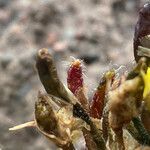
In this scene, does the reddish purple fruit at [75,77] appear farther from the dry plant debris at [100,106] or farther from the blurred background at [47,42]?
the blurred background at [47,42]

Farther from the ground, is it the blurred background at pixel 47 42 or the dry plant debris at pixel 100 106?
the dry plant debris at pixel 100 106

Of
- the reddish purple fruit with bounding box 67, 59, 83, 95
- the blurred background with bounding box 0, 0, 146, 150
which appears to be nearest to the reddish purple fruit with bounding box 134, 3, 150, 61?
A: the reddish purple fruit with bounding box 67, 59, 83, 95

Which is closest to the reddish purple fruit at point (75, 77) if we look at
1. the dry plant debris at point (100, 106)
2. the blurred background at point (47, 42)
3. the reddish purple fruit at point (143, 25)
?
the dry plant debris at point (100, 106)

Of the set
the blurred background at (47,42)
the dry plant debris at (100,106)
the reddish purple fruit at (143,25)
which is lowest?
the blurred background at (47,42)

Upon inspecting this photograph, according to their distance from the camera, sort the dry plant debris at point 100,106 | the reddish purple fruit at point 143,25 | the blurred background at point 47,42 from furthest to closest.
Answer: the blurred background at point 47,42, the reddish purple fruit at point 143,25, the dry plant debris at point 100,106

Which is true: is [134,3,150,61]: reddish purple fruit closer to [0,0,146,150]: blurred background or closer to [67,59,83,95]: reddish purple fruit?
[67,59,83,95]: reddish purple fruit

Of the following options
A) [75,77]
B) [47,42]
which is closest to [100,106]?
[75,77]

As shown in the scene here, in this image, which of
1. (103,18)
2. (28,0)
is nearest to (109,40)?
(103,18)

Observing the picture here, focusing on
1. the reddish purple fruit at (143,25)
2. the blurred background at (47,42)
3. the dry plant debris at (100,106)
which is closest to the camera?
the dry plant debris at (100,106)

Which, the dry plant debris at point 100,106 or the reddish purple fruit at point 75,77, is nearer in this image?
the dry plant debris at point 100,106
